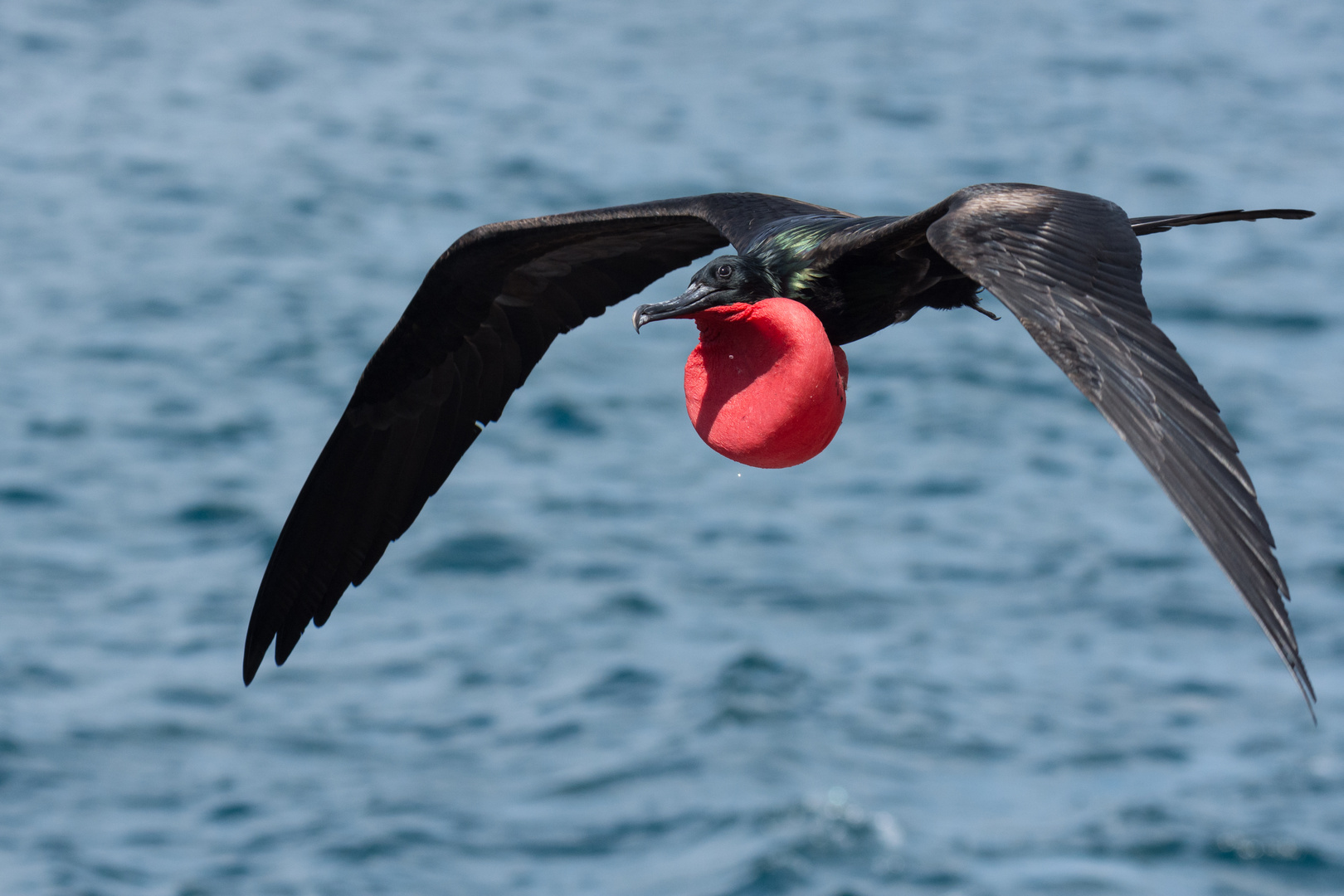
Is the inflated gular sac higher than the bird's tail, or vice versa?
the bird's tail

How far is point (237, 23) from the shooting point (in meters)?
28.7

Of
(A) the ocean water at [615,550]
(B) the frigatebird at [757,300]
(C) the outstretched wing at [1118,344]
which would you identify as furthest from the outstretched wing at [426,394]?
(A) the ocean water at [615,550]

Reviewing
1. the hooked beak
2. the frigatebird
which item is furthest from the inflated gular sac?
the frigatebird

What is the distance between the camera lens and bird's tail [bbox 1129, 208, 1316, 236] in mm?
5422

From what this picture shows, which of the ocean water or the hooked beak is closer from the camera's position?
the hooked beak

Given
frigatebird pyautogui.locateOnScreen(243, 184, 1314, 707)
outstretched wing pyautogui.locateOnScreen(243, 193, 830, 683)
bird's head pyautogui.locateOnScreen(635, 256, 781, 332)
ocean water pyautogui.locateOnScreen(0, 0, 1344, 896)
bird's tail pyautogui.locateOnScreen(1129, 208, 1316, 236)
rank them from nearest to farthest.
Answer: frigatebird pyautogui.locateOnScreen(243, 184, 1314, 707) → bird's tail pyautogui.locateOnScreen(1129, 208, 1316, 236) → bird's head pyautogui.locateOnScreen(635, 256, 781, 332) → outstretched wing pyautogui.locateOnScreen(243, 193, 830, 683) → ocean water pyautogui.locateOnScreen(0, 0, 1344, 896)

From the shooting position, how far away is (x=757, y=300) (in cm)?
589

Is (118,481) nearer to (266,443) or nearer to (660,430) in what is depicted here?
(266,443)

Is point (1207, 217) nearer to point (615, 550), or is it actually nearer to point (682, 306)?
point (682, 306)

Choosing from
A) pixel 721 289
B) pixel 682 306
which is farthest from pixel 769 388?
pixel 721 289

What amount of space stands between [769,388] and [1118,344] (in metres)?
1.07

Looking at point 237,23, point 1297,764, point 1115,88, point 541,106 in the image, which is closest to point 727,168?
point 541,106

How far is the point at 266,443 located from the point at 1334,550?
1169cm

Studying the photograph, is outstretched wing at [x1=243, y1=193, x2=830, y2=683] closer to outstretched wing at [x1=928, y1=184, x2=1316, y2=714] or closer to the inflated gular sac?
the inflated gular sac
